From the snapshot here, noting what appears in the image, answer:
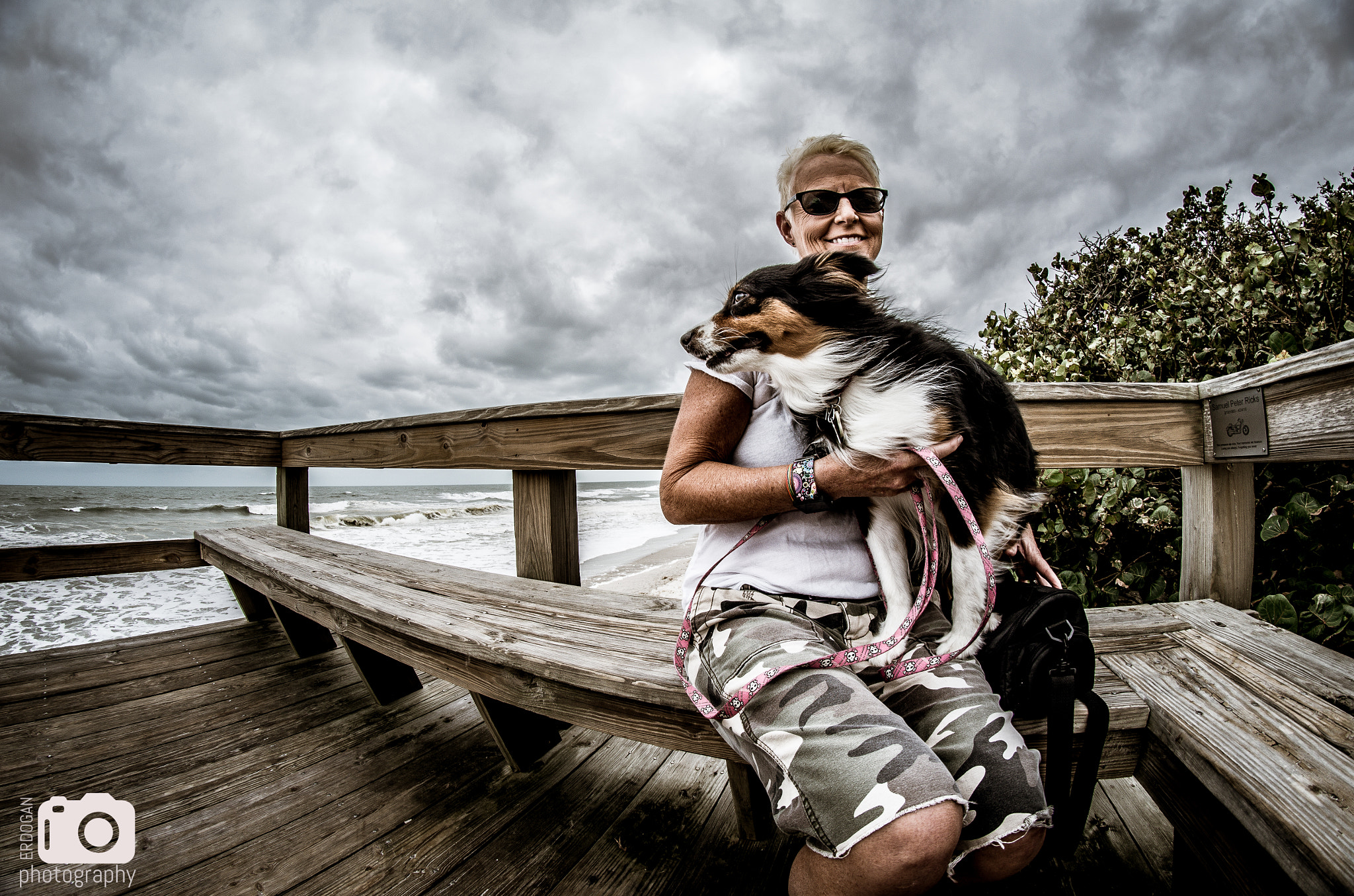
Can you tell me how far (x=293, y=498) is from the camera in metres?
3.39

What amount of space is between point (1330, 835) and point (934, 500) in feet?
2.29

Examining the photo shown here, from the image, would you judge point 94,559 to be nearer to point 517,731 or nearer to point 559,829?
point 517,731

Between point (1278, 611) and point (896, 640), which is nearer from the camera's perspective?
point (896, 640)

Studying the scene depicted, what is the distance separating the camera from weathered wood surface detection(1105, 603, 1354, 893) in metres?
0.72

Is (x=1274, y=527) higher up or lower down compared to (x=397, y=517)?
higher up

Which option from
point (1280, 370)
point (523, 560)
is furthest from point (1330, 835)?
point (523, 560)

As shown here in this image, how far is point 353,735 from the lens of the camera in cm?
195

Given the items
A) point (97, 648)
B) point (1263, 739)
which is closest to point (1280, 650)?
point (1263, 739)

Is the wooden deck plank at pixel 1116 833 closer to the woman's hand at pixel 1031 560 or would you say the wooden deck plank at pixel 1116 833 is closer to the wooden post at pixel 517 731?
the woman's hand at pixel 1031 560

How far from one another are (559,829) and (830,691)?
1049mm

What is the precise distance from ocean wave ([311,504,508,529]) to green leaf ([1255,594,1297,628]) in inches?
497

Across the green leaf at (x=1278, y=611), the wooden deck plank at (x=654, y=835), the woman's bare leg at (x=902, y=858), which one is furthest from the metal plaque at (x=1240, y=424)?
the wooden deck plank at (x=654, y=835)

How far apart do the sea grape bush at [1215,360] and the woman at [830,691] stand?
4.60 feet

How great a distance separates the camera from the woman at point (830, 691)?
0.75 m
